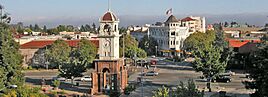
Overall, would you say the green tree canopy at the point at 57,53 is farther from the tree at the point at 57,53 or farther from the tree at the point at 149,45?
the tree at the point at 149,45

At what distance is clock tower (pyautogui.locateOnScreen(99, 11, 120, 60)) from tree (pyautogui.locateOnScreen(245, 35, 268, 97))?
1451 cm

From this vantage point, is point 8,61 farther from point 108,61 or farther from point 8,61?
point 108,61

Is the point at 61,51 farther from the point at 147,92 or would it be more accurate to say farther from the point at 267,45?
the point at 267,45

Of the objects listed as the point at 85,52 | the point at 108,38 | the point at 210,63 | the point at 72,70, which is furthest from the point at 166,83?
the point at 85,52

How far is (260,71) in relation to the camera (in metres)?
26.5

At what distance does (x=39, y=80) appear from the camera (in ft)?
170

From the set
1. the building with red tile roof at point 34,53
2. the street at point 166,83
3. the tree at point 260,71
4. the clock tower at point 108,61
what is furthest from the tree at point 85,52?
the tree at point 260,71

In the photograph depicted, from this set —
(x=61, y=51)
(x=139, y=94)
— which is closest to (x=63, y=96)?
(x=139, y=94)

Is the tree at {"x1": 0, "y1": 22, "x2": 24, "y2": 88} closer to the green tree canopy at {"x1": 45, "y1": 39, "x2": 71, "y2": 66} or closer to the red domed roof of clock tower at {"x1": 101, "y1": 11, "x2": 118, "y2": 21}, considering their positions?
the red domed roof of clock tower at {"x1": 101, "y1": 11, "x2": 118, "y2": 21}

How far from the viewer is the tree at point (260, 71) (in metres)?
25.2

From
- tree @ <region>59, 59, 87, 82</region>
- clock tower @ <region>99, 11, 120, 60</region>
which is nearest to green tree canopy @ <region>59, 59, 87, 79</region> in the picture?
tree @ <region>59, 59, 87, 82</region>

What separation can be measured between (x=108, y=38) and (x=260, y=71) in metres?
16.0

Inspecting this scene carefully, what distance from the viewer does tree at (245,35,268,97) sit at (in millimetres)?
25172

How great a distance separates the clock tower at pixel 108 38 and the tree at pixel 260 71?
14.5 metres
